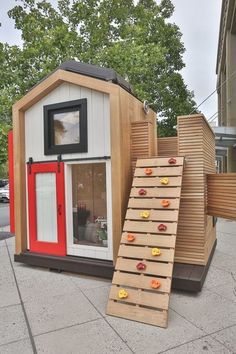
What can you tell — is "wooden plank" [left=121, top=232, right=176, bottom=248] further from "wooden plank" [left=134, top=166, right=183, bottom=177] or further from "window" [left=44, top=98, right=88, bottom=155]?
"window" [left=44, top=98, right=88, bottom=155]

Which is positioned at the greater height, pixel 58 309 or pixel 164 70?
pixel 164 70

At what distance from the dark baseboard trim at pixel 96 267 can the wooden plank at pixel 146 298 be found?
0.77m

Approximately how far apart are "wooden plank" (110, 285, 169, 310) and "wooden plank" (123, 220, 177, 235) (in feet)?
2.61

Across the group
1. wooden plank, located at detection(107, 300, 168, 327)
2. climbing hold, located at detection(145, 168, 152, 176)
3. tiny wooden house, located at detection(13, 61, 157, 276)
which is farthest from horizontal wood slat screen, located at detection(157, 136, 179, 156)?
wooden plank, located at detection(107, 300, 168, 327)

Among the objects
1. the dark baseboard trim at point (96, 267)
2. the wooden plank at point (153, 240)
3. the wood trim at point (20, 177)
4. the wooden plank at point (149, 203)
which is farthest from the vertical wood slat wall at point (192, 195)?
the wood trim at point (20, 177)

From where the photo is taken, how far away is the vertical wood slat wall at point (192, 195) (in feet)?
15.3

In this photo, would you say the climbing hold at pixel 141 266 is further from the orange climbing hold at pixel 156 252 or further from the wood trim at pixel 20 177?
the wood trim at pixel 20 177

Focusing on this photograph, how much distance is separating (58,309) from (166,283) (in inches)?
55.2

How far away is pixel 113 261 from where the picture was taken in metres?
4.88

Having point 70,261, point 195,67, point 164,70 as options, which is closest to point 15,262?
point 70,261

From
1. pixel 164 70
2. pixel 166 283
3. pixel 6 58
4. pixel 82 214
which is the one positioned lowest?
pixel 166 283

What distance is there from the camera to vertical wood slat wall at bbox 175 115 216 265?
4664mm

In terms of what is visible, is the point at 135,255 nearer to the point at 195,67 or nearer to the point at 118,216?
the point at 118,216

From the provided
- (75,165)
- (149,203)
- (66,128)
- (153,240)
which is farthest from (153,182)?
(66,128)
